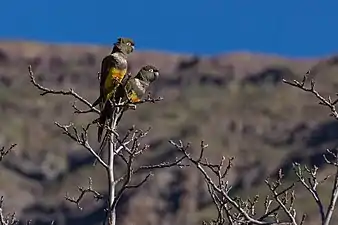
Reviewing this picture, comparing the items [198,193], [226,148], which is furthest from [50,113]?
[198,193]

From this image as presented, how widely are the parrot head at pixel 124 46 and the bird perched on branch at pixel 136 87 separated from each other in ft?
0.94

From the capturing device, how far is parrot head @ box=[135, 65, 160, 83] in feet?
39.8

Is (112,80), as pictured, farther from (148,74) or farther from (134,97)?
(148,74)


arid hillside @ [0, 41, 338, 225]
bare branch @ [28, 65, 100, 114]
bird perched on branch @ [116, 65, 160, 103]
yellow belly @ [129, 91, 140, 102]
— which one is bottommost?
bare branch @ [28, 65, 100, 114]

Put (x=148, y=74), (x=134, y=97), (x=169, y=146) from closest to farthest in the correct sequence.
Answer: (x=134, y=97), (x=148, y=74), (x=169, y=146)

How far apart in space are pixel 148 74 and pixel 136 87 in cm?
37

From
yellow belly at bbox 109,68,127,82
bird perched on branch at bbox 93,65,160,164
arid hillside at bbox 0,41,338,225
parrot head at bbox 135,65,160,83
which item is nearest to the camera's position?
bird perched on branch at bbox 93,65,160,164

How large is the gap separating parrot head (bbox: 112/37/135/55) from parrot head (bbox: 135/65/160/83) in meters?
0.27

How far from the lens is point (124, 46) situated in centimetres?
1224

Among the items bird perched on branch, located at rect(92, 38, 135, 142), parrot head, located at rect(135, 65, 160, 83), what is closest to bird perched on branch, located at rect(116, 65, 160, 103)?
parrot head, located at rect(135, 65, 160, 83)

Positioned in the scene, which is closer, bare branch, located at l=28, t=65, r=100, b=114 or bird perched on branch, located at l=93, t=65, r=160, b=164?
bare branch, located at l=28, t=65, r=100, b=114

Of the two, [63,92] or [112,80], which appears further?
[112,80]

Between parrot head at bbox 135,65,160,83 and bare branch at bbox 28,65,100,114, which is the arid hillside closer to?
parrot head at bbox 135,65,160,83

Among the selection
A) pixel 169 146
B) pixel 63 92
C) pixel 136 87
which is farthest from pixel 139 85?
pixel 169 146
